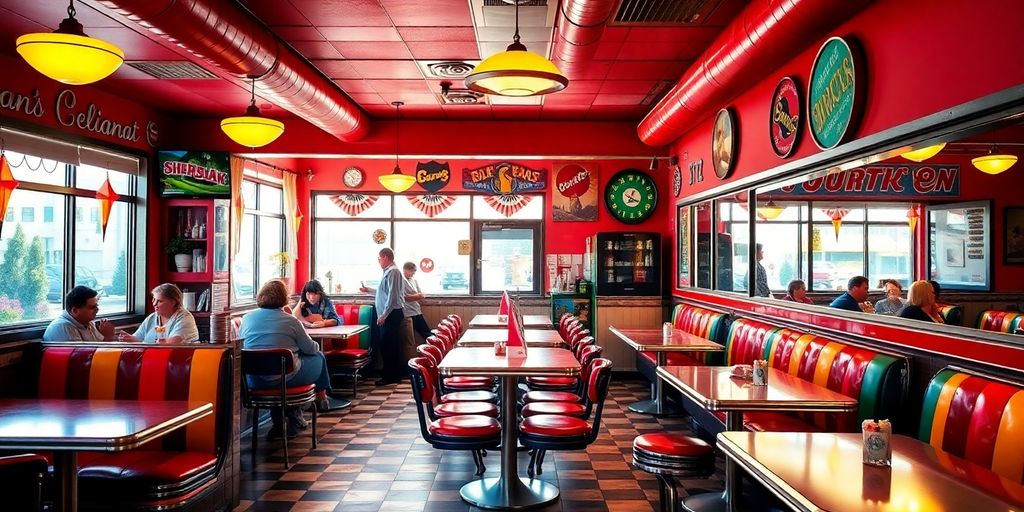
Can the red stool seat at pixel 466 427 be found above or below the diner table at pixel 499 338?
below

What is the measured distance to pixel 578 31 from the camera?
5156 millimetres

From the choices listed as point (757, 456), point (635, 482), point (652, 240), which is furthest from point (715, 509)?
point (652, 240)

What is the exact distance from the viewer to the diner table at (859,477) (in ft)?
7.34

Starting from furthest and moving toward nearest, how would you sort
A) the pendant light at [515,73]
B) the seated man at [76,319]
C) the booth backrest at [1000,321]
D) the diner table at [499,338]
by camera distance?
the diner table at [499,338], the seated man at [76,319], the pendant light at [515,73], the booth backrest at [1000,321]

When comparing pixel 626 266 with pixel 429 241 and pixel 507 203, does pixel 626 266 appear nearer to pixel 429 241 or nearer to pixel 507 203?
pixel 507 203

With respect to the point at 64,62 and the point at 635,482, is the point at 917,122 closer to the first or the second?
the point at 635,482

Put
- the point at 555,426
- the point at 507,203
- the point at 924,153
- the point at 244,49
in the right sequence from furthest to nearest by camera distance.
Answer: the point at 507,203 → the point at 244,49 → the point at 555,426 → the point at 924,153

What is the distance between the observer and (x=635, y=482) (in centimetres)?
521

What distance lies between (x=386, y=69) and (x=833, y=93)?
4.06m

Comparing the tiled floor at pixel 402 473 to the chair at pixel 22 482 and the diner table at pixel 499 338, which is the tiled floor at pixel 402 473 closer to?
the diner table at pixel 499 338

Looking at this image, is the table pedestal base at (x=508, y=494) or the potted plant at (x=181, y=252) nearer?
the table pedestal base at (x=508, y=494)

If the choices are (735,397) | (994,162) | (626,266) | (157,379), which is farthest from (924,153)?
(626,266)

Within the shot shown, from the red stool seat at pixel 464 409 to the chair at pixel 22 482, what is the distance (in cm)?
271

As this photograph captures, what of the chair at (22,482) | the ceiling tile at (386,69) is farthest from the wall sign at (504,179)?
the chair at (22,482)
